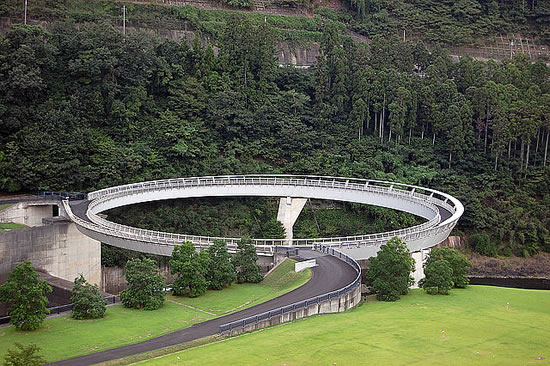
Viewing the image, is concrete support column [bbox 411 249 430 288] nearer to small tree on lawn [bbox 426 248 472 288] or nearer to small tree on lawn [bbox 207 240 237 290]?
small tree on lawn [bbox 426 248 472 288]

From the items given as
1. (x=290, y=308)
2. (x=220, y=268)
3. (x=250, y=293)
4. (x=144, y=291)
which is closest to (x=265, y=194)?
(x=220, y=268)

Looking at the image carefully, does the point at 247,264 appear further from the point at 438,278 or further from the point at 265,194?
the point at 265,194

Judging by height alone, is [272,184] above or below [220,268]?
above

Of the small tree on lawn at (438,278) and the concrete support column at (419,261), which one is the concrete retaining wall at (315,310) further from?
the concrete support column at (419,261)

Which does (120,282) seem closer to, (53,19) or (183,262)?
(183,262)

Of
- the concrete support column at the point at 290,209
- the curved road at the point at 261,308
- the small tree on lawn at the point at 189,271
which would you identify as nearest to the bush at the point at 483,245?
the concrete support column at the point at 290,209

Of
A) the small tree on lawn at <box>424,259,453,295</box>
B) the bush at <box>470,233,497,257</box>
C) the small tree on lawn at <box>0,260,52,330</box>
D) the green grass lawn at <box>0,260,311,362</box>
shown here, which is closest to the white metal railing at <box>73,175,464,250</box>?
the small tree on lawn at <box>424,259,453,295</box>
